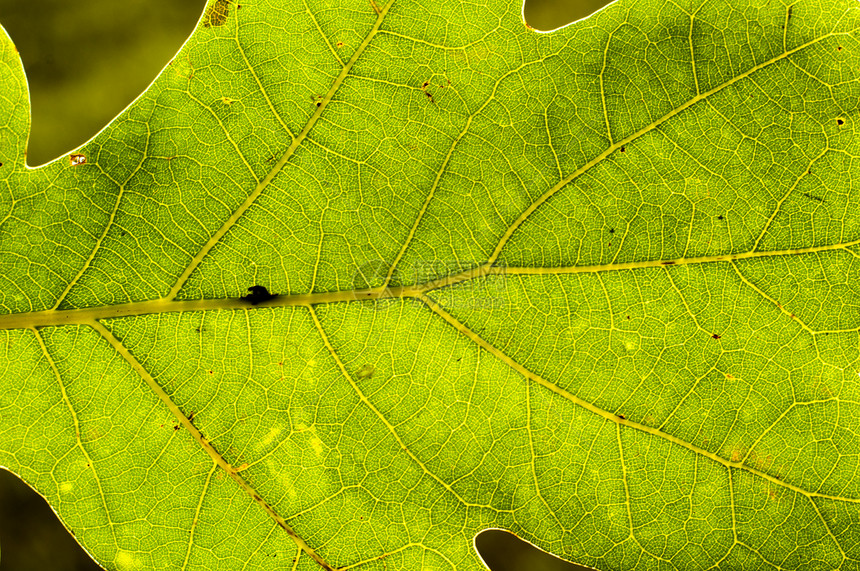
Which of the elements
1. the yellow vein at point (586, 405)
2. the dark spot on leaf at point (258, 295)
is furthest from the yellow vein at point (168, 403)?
the yellow vein at point (586, 405)

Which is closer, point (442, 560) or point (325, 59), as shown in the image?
point (325, 59)

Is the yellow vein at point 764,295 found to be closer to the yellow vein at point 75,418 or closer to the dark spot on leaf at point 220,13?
the dark spot on leaf at point 220,13

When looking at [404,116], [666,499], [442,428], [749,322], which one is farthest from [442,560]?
[404,116]

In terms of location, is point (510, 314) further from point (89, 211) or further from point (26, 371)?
point (26, 371)

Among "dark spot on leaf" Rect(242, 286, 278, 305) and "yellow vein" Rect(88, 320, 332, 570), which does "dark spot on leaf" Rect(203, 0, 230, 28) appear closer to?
"dark spot on leaf" Rect(242, 286, 278, 305)

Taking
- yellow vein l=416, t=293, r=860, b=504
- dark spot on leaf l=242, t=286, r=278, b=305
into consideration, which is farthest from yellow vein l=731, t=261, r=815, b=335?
dark spot on leaf l=242, t=286, r=278, b=305

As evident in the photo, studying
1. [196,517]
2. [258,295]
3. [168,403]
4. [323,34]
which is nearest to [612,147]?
[323,34]
